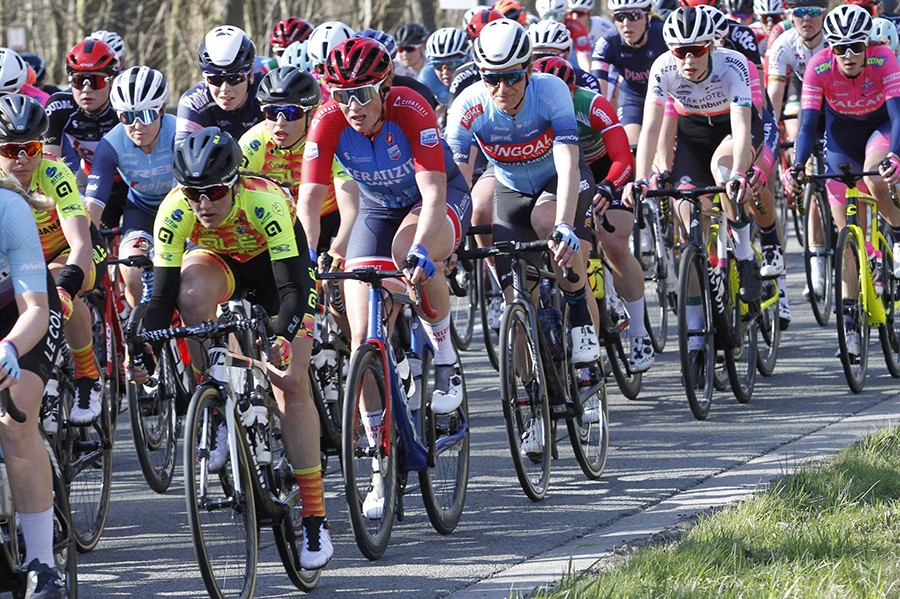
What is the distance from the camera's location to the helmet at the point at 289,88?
8172mm

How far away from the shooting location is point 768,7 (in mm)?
15320

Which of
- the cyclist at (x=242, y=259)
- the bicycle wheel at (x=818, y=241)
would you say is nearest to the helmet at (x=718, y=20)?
the bicycle wheel at (x=818, y=241)

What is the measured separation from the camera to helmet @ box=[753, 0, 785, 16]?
15280 millimetres

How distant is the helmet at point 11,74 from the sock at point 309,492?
4.70 m

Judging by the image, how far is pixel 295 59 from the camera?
1125 centimetres

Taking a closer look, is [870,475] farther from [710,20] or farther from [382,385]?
[710,20]

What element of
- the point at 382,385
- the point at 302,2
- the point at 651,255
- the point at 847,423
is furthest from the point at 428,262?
the point at 302,2

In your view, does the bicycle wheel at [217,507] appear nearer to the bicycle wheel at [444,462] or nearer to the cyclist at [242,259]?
the cyclist at [242,259]

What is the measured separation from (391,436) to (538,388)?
45.9 inches

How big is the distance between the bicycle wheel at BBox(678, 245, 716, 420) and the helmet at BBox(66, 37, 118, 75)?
12.4 ft

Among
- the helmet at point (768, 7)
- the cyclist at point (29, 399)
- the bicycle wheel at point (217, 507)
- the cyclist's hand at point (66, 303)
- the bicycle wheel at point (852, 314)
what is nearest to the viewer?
the cyclist at point (29, 399)

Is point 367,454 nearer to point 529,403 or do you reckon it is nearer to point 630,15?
point 529,403

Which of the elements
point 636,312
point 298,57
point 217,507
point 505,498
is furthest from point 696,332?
point 217,507

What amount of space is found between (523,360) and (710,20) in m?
3.04
